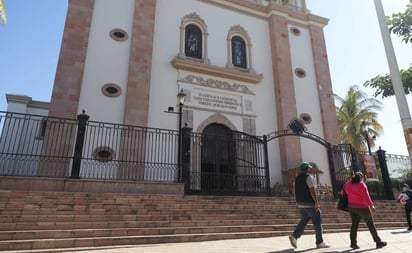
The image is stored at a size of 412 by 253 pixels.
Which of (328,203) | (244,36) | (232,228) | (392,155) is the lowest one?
(232,228)

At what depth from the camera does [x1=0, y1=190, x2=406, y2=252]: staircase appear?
5.22 metres

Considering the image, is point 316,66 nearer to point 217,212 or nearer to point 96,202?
point 217,212

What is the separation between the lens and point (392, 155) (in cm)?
1347

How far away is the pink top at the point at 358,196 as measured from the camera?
514 cm

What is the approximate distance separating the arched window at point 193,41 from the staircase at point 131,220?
8170 millimetres

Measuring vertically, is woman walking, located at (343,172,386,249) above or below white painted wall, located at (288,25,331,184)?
below

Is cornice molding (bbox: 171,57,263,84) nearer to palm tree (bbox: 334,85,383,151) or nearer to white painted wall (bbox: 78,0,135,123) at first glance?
white painted wall (bbox: 78,0,135,123)

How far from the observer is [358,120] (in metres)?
24.0

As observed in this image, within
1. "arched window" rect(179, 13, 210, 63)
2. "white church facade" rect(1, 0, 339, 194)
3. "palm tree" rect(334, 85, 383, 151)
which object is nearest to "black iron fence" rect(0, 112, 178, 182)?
"white church facade" rect(1, 0, 339, 194)

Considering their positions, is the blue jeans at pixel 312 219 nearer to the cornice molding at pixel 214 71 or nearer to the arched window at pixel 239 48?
the cornice molding at pixel 214 71

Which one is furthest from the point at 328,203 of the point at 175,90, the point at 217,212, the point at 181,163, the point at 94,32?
the point at 94,32

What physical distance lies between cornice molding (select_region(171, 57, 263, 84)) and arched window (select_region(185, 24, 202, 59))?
100cm

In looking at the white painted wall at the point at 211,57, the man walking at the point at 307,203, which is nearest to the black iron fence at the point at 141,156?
the white painted wall at the point at 211,57

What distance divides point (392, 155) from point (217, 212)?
33.4 ft
